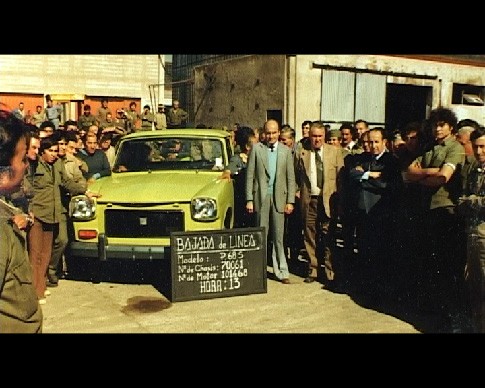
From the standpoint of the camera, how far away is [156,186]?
6316mm

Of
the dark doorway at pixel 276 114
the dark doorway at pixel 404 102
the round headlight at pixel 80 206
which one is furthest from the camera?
the dark doorway at pixel 404 102

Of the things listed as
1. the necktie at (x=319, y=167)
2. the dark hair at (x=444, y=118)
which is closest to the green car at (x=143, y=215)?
the necktie at (x=319, y=167)

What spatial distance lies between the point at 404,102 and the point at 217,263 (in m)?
11.4

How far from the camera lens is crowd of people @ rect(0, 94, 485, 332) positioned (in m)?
4.94

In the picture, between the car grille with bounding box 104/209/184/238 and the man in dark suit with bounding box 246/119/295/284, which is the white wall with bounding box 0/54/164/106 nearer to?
the car grille with bounding box 104/209/184/238

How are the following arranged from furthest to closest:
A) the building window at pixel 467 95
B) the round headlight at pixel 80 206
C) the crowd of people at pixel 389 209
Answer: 1. the building window at pixel 467 95
2. the round headlight at pixel 80 206
3. the crowd of people at pixel 389 209

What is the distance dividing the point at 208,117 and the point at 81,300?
458 inches

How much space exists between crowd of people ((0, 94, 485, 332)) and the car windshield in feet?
0.80

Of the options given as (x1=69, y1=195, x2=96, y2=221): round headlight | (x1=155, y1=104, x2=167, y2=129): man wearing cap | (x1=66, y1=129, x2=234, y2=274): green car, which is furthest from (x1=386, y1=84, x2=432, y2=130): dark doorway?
(x1=69, y1=195, x2=96, y2=221): round headlight

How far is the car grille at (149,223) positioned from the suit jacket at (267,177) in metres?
0.93

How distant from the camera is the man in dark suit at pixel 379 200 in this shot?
583 centimetres

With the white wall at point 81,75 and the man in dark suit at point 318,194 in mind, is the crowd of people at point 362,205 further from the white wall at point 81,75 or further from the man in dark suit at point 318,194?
the white wall at point 81,75

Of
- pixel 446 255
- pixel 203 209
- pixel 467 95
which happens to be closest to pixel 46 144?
pixel 203 209

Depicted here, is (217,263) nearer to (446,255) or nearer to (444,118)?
(446,255)
